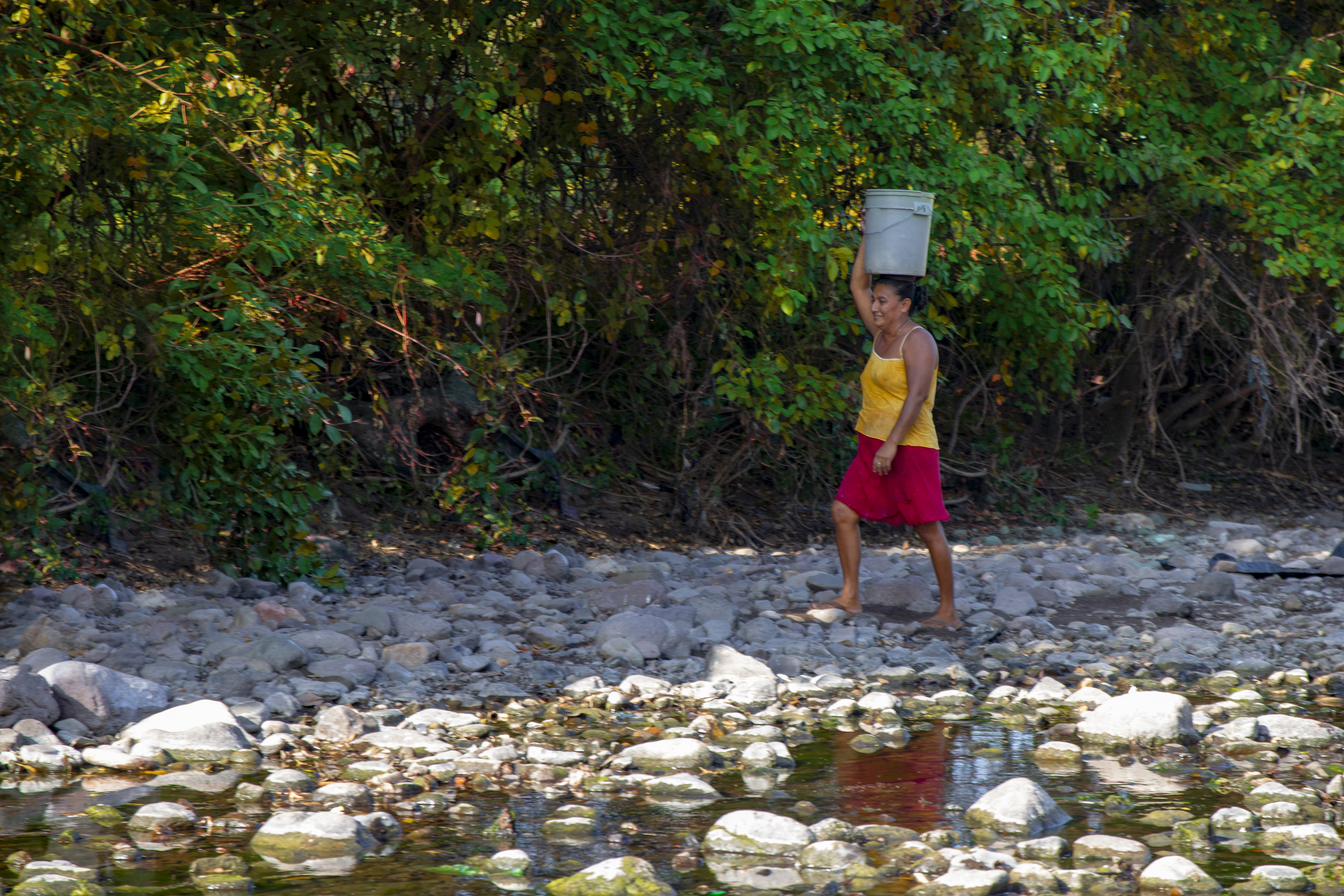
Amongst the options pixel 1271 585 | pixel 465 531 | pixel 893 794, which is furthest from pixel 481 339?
pixel 1271 585

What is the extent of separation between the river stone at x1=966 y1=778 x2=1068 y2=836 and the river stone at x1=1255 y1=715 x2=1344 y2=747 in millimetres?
1194

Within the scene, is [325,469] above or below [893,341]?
below

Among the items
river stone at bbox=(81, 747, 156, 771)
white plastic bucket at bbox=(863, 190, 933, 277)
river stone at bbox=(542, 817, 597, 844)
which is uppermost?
white plastic bucket at bbox=(863, 190, 933, 277)

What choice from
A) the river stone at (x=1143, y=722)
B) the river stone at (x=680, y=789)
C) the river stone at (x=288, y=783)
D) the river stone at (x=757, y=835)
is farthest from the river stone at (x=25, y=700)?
the river stone at (x=1143, y=722)

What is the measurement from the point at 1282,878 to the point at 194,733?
9.61 feet

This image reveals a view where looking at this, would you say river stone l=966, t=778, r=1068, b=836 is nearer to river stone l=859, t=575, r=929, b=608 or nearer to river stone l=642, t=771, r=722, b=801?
river stone l=642, t=771, r=722, b=801

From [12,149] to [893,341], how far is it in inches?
139

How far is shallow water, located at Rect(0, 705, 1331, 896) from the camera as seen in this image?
3098 mm

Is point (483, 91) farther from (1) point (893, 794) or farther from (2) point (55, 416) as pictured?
(1) point (893, 794)

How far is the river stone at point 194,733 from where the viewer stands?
13.1 feet

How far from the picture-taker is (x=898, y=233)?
6.01 metres

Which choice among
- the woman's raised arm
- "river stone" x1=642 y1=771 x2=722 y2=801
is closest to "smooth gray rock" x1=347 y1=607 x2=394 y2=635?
"river stone" x1=642 y1=771 x2=722 y2=801

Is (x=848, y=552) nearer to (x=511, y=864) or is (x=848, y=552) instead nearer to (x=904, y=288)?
(x=904, y=288)

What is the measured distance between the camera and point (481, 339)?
22.9ft
